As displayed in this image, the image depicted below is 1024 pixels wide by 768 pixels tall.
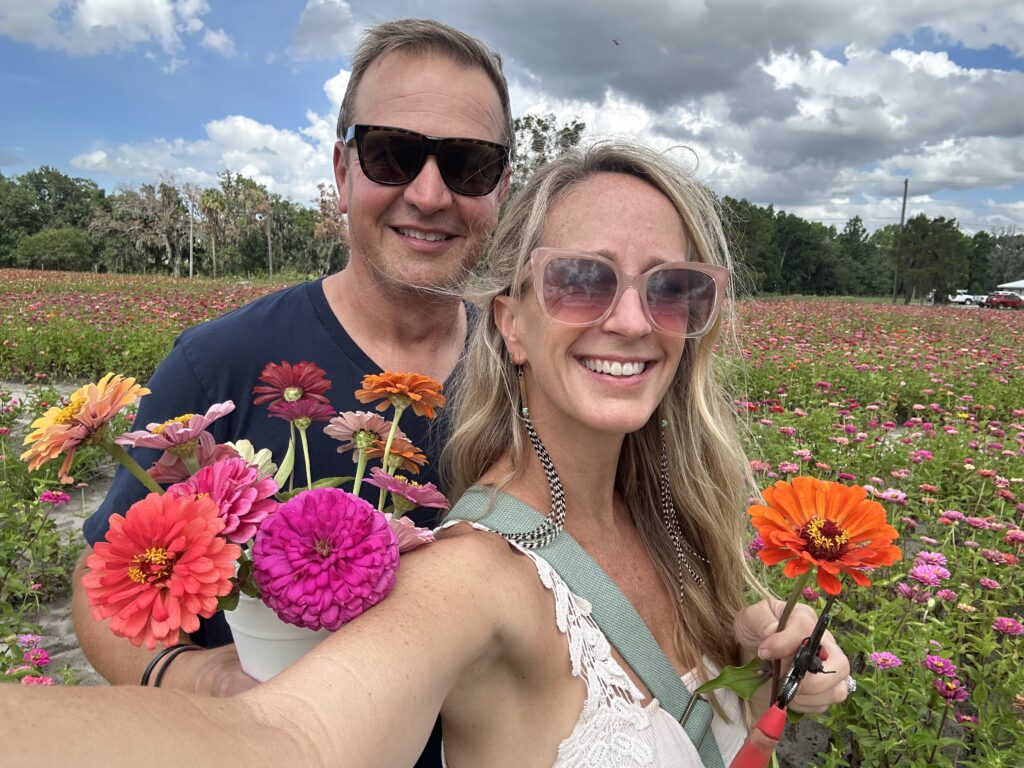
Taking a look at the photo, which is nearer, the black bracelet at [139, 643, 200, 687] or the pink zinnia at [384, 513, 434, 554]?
the pink zinnia at [384, 513, 434, 554]

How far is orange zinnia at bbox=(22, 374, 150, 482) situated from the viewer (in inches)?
29.2

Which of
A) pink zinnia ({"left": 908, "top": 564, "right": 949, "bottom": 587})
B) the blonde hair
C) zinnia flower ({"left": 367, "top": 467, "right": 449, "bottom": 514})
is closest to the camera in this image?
zinnia flower ({"left": 367, "top": 467, "right": 449, "bottom": 514})

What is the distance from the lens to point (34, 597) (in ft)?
11.7

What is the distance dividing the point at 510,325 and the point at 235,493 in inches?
34.3

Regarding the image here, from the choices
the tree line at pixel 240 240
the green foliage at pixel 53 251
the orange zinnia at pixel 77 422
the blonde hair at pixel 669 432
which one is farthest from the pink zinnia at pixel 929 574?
the green foliage at pixel 53 251

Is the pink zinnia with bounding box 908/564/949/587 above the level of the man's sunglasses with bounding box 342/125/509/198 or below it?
below

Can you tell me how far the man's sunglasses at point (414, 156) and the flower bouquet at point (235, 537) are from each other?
43.0 inches

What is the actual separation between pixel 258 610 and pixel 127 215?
62.4 m

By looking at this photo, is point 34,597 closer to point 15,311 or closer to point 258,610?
point 258,610

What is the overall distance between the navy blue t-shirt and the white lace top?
505mm

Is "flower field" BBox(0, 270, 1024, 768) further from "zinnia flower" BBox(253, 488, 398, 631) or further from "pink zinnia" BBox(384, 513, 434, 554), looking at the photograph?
"zinnia flower" BBox(253, 488, 398, 631)

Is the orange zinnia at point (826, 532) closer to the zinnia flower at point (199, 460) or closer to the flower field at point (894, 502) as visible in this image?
the zinnia flower at point (199, 460)

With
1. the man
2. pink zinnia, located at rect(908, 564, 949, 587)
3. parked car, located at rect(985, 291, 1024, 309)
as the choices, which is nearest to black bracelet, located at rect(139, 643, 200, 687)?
the man

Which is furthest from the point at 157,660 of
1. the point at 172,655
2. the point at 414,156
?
the point at 414,156
